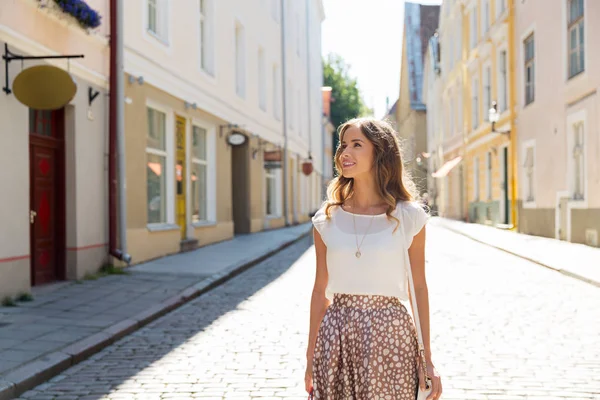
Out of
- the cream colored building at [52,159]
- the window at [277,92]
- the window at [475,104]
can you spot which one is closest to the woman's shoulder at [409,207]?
the cream colored building at [52,159]

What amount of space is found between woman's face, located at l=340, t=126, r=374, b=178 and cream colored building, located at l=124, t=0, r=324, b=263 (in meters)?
9.38

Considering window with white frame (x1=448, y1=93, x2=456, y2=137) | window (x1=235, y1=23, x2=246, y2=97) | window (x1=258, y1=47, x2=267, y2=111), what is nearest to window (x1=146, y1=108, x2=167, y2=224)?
window (x1=235, y1=23, x2=246, y2=97)

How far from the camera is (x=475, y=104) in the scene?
28.4 m

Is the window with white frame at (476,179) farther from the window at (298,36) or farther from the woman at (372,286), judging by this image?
the woman at (372,286)

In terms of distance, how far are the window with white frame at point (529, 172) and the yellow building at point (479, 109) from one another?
1064mm

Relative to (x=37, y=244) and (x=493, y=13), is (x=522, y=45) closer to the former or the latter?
(x=493, y=13)

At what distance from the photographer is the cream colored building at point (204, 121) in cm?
1200

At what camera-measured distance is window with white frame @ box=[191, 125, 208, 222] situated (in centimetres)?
1562

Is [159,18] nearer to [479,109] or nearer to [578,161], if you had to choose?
[578,161]

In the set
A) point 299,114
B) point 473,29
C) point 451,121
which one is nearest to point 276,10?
point 299,114

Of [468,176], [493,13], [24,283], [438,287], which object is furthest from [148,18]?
[468,176]

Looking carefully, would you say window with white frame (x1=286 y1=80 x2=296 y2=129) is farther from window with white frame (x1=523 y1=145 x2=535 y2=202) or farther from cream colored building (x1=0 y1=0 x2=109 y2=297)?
cream colored building (x1=0 y1=0 x2=109 y2=297)

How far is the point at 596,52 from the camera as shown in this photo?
14.4 metres

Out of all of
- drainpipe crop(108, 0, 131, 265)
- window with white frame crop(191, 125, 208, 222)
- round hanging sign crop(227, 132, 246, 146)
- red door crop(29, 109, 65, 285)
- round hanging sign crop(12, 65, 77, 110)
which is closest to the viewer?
round hanging sign crop(12, 65, 77, 110)
